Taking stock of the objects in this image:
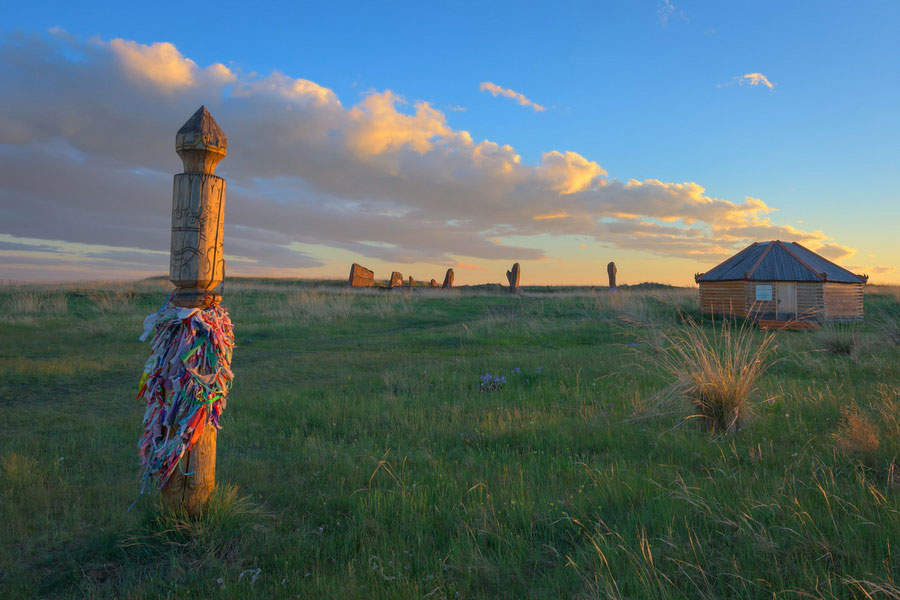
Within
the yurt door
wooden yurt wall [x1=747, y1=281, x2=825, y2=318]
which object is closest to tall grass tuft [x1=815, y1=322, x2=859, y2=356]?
wooden yurt wall [x1=747, y1=281, x2=825, y2=318]

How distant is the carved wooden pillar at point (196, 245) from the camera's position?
3467 millimetres

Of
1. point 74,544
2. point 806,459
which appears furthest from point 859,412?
point 74,544

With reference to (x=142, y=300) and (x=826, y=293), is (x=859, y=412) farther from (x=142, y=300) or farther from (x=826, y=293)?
(x=142, y=300)

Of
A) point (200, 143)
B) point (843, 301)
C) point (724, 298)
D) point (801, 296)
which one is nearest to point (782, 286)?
point (801, 296)

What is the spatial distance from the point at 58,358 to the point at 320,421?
801cm

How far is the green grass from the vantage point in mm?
2785

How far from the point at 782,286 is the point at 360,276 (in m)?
26.8

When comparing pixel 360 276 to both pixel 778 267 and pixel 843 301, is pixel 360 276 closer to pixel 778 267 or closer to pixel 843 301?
pixel 778 267

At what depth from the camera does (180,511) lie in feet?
11.2

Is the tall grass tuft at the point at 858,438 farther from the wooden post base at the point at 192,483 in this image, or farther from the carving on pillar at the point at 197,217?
the carving on pillar at the point at 197,217

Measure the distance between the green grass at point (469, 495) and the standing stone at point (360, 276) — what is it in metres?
29.4

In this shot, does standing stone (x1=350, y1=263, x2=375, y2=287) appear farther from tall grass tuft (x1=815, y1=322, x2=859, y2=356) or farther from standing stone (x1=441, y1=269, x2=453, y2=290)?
tall grass tuft (x1=815, y1=322, x2=859, y2=356)

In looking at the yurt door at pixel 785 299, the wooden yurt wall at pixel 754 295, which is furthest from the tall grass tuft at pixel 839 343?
the yurt door at pixel 785 299

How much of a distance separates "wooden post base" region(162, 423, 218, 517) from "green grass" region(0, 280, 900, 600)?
13cm
